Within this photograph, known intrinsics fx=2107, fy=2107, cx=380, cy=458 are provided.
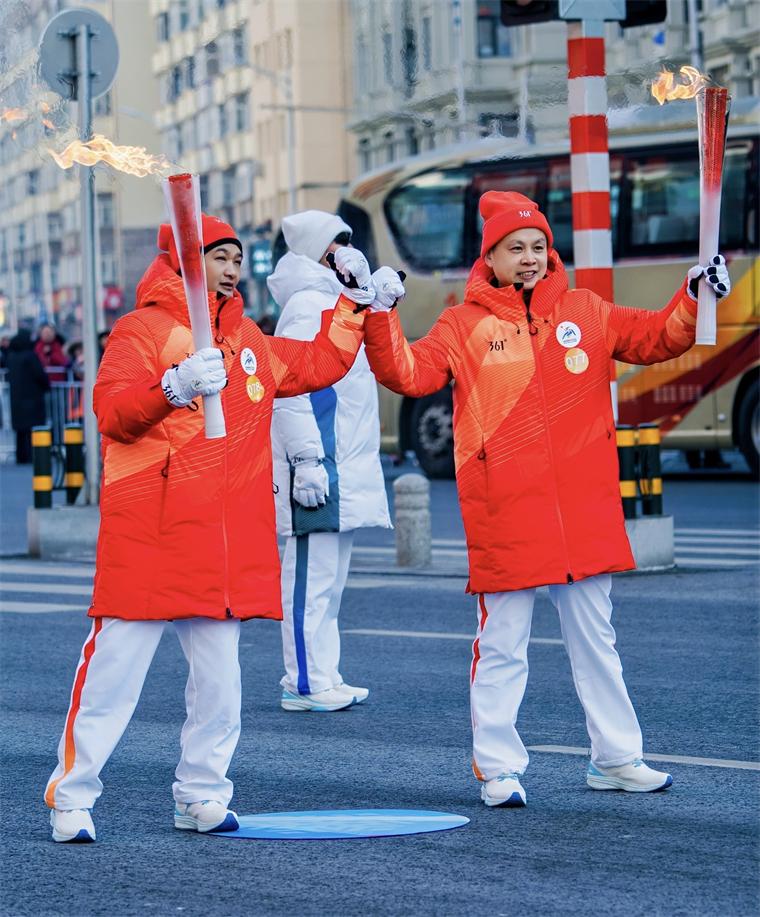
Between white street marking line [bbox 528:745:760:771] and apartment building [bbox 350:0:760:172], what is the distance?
27147 millimetres

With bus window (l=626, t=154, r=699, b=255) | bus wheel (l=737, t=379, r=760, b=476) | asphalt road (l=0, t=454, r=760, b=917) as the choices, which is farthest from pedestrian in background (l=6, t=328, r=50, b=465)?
asphalt road (l=0, t=454, r=760, b=917)

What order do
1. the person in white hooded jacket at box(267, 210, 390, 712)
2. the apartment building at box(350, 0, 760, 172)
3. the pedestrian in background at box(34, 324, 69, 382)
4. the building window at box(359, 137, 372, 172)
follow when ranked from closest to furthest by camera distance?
1. the person in white hooded jacket at box(267, 210, 390, 712)
2. the pedestrian in background at box(34, 324, 69, 382)
3. the apartment building at box(350, 0, 760, 172)
4. the building window at box(359, 137, 372, 172)

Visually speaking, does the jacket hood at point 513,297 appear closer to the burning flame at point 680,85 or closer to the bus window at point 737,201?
the burning flame at point 680,85

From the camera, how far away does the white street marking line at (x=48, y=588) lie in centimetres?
1306

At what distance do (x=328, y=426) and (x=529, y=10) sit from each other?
501cm

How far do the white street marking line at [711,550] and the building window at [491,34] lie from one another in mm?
46476

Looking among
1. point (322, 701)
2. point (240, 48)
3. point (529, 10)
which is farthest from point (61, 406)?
point (240, 48)

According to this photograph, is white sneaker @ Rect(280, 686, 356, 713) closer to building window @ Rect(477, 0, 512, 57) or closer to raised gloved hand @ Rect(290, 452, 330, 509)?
raised gloved hand @ Rect(290, 452, 330, 509)

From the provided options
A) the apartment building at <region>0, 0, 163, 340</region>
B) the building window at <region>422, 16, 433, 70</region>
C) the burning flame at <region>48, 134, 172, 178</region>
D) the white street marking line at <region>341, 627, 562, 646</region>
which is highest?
the building window at <region>422, 16, 433, 70</region>

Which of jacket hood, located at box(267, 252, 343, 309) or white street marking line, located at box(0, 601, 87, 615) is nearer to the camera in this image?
jacket hood, located at box(267, 252, 343, 309)

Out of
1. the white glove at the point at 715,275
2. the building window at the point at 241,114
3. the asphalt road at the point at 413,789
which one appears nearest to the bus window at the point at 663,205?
the asphalt road at the point at 413,789

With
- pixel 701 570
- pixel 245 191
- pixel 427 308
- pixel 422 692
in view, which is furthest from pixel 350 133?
pixel 422 692

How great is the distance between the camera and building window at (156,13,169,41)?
3386 inches

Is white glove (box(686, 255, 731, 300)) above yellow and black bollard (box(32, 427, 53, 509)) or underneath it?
above
